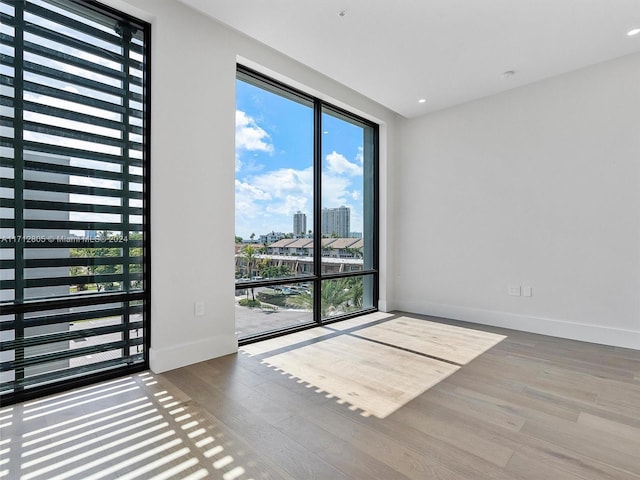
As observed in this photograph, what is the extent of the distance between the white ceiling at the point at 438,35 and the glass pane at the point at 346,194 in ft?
2.51

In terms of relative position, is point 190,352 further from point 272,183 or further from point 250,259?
point 272,183

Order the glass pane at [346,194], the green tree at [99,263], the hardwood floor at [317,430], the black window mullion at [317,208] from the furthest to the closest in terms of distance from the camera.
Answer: the glass pane at [346,194], the black window mullion at [317,208], the green tree at [99,263], the hardwood floor at [317,430]

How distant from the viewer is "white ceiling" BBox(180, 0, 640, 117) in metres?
2.62

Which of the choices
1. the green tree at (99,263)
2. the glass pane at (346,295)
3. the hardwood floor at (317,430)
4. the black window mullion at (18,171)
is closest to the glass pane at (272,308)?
the glass pane at (346,295)

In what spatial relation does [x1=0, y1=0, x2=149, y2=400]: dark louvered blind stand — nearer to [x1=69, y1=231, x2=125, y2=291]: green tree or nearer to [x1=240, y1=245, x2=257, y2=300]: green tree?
[x1=69, y1=231, x2=125, y2=291]: green tree

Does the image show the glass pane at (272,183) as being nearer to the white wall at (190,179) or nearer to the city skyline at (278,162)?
the city skyline at (278,162)

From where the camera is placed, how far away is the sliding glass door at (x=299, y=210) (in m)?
3.46

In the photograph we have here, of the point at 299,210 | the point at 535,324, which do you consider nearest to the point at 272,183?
the point at 299,210

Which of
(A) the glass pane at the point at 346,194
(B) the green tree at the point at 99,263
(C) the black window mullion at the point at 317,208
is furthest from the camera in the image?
(A) the glass pane at the point at 346,194

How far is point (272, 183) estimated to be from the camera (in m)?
3.68

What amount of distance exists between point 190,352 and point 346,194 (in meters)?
2.73

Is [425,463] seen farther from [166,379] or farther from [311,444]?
[166,379]

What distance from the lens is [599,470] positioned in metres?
1.57

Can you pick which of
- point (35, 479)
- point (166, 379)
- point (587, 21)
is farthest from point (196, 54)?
point (587, 21)
